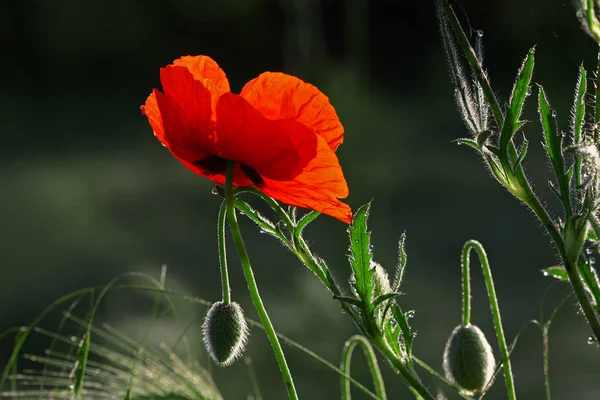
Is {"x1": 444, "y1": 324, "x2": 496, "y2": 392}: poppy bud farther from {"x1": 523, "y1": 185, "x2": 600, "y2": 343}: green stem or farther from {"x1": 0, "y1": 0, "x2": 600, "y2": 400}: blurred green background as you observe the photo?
{"x1": 0, "y1": 0, "x2": 600, "y2": 400}: blurred green background

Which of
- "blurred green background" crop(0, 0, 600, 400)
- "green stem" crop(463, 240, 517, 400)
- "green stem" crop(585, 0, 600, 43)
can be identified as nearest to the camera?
"green stem" crop(585, 0, 600, 43)

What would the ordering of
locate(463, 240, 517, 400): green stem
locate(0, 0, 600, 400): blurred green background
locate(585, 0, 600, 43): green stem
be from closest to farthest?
locate(585, 0, 600, 43): green stem → locate(463, 240, 517, 400): green stem → locate(0, 0, 600, 400): blurred green background

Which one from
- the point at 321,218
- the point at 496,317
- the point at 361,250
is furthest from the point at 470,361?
the point at 321,218

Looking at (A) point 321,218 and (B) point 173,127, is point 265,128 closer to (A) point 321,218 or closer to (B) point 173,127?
(B) point 173,127

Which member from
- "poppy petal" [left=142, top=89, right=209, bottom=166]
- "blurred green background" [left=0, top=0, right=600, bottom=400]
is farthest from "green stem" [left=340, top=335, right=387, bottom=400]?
"blurred green background" [left=0, top=0, right=600, bottom=400]

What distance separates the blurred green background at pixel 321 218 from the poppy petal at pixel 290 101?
1.67 ft

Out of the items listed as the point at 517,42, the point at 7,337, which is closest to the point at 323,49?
the point at 517,42

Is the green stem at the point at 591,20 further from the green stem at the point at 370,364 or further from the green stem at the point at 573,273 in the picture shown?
the green stem at the point at 370,364

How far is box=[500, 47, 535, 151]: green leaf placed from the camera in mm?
336

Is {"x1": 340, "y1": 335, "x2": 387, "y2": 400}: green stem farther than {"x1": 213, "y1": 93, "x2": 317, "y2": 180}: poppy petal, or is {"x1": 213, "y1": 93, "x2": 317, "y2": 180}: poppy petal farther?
{"x1": 340, "y1": 335, "x2": 387, "y2": 400}: green stem

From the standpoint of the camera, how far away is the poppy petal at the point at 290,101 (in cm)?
38

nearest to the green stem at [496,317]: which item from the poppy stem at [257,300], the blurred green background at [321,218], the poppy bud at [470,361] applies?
the poppy bud at [470,361]

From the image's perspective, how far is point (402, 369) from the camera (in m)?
0.35

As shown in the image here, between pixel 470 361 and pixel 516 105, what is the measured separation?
175mm
